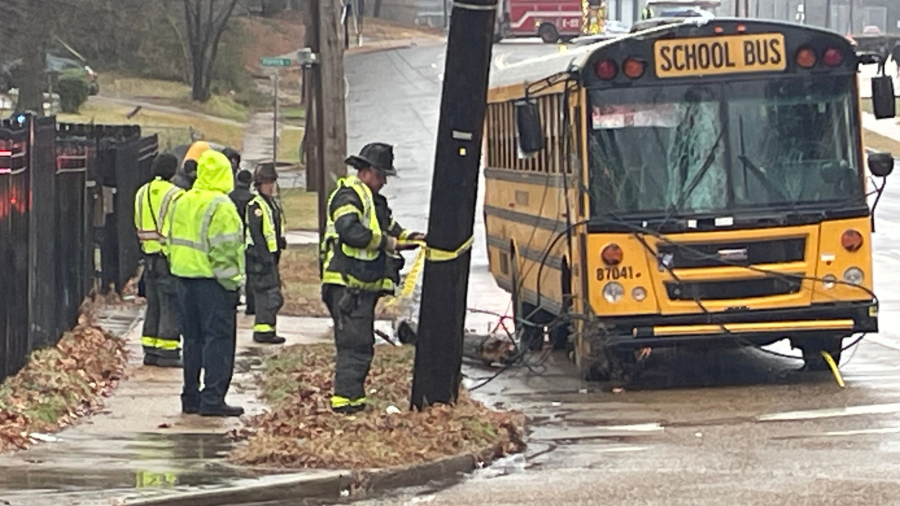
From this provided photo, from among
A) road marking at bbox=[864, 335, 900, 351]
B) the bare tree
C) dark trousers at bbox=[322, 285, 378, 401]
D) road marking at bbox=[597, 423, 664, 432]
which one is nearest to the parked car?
the bare tree

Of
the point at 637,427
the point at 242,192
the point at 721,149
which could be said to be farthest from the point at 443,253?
the point at 242,192

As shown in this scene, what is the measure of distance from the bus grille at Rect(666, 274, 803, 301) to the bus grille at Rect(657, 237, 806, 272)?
0.14 metres

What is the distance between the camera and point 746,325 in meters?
13.8

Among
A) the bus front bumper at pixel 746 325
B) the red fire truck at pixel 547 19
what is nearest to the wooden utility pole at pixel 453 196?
the bus front bumper at pixel 746 325

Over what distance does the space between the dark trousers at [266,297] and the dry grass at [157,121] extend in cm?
2826

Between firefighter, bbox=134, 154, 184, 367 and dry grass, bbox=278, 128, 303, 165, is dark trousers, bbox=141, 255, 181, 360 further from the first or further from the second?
dry grass, bbox=278, 128, 303, 165

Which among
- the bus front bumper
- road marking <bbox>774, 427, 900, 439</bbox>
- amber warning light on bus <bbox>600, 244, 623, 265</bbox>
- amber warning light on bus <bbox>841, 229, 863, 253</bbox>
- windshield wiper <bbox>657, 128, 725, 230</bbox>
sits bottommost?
road marking <bbox>774, 427, 900, 439</bbox>

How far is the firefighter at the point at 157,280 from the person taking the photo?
48.7 ft

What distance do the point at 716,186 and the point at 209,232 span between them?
4.06m

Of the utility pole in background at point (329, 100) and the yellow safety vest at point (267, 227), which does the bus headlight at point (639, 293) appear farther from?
the utility pole in background at point (329, 100)

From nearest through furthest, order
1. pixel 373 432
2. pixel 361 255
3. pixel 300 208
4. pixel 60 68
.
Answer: pixel 373 432 → pixel 361 255 → pixel 300 208 → pixel 60 68

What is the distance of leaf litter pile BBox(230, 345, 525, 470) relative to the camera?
1014 centimetres

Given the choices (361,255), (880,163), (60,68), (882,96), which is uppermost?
(60,68)

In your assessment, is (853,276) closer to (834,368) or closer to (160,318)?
(834,368)
